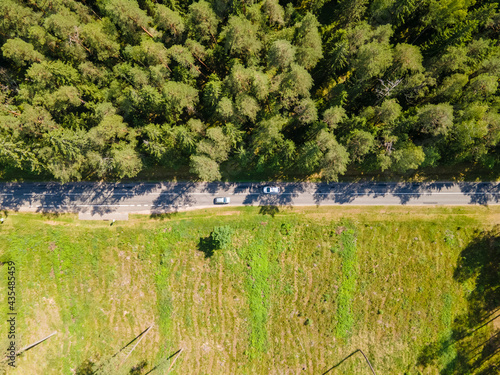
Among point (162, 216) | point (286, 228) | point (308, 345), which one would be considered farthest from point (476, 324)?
point (162, 216)

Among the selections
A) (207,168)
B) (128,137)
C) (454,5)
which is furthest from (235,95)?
(454,5)

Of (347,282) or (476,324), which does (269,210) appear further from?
(476,324)

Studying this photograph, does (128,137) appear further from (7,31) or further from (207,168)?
(7,31)

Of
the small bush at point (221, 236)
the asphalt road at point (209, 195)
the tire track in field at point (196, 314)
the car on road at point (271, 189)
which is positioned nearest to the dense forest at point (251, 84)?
the car on road at point (271, 189)

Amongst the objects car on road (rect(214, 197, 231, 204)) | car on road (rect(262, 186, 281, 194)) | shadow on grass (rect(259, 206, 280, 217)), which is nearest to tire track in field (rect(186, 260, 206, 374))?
car on road (rect(214, 197, 231, 204))

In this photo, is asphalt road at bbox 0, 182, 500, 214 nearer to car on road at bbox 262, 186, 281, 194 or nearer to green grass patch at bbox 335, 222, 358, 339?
car on road at bbox 262, 186, 281, 194

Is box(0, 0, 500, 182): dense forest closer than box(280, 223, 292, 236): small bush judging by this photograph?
Yes
